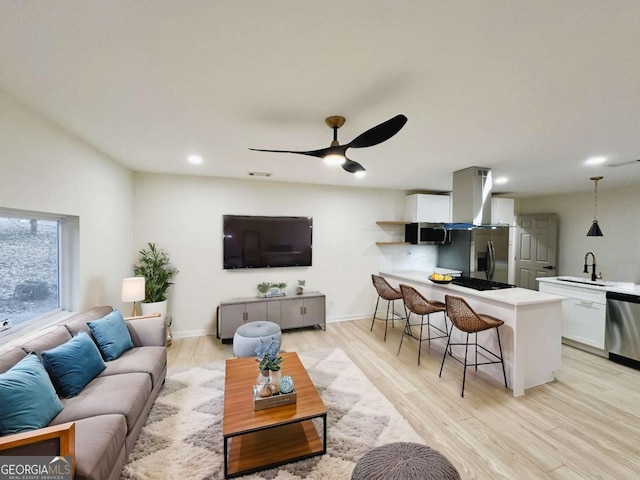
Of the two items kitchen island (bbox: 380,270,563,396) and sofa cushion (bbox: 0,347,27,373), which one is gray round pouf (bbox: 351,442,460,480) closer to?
kitchen island (bbox: 380,270,563,396)

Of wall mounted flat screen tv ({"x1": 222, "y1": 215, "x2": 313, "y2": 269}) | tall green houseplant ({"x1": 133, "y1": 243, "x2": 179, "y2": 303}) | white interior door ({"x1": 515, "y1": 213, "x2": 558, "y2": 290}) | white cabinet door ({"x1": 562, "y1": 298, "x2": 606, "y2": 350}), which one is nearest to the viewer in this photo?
white cabinet door ({"x1": 562, "y1": 298, "x2": 606, "y2": 350})

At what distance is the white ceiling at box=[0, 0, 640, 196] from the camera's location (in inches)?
45.1

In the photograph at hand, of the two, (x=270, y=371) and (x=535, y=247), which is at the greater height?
(x=535, y=247)

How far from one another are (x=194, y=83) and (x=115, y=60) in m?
0.39

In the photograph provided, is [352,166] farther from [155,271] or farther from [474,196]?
[155,271]

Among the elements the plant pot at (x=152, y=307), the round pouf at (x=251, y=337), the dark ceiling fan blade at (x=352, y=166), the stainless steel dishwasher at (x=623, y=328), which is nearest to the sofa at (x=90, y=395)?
the round pouf at (x=251, y=337)

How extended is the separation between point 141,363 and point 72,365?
1.63ft

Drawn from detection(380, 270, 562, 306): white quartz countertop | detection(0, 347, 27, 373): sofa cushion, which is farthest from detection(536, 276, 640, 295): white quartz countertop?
detection(0, 347, 27, 373): sofa cushion

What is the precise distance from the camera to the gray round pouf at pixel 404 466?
134 centimetres

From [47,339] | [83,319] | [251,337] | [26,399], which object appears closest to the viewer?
[26,399]

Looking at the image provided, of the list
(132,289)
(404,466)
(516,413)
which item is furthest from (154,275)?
(516,413)

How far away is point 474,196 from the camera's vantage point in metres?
3.59

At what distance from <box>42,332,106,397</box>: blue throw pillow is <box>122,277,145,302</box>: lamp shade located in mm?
1157

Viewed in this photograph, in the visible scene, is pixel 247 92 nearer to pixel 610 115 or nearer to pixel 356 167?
pixel 356 167
